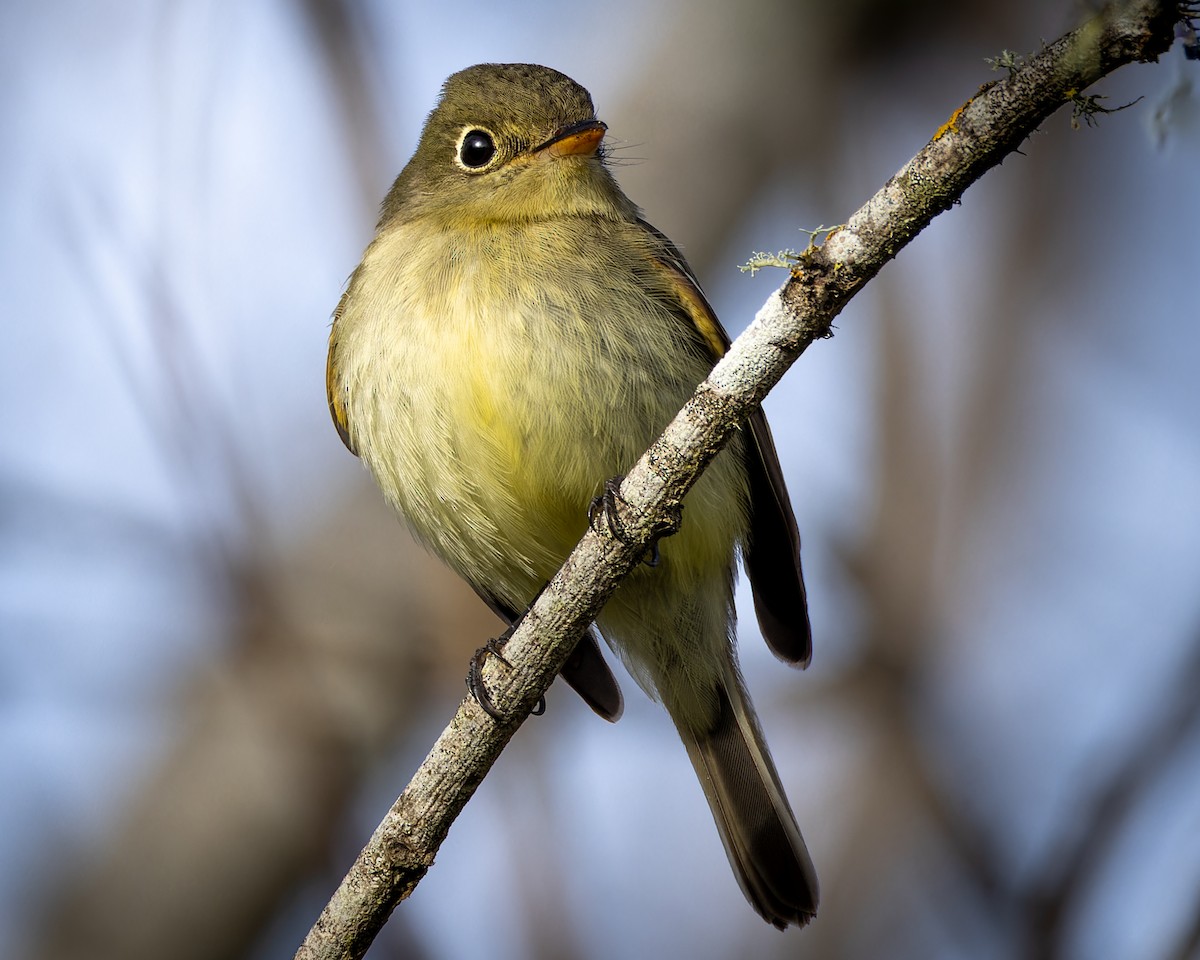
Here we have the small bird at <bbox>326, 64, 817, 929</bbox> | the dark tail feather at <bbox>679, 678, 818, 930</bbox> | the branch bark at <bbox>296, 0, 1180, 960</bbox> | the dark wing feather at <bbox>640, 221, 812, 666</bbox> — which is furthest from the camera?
→ the dark tail feather at <bbox>679, 678, 818, 930</bbox>

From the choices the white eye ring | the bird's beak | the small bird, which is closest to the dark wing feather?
the small bird

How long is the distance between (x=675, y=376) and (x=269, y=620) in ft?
7.68

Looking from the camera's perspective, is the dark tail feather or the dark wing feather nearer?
the dark wing feather

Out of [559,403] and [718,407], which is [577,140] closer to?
[559,403]

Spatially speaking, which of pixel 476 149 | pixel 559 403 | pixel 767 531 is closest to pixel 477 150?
pixel 476 149

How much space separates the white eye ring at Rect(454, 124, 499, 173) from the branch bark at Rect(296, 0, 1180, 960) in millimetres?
2134

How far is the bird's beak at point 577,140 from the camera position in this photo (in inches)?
181

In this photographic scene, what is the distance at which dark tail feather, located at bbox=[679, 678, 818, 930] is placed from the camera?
16.1ft

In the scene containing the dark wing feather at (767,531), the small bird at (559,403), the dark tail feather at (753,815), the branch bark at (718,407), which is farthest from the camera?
the dark tail feather at (753,815)

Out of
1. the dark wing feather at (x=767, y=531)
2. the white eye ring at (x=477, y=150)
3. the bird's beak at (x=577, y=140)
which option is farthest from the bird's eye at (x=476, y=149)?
the dark wing feather at (x=767, y=531)

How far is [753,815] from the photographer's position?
16.4ft

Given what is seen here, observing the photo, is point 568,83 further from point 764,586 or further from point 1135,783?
point 1135,783

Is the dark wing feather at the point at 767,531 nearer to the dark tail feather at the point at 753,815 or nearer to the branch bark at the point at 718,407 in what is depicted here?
the dark tail feather at the point at 753,815

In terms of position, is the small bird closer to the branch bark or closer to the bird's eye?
the bird's eye
